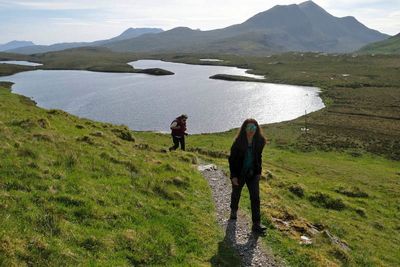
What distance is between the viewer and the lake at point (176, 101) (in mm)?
95625

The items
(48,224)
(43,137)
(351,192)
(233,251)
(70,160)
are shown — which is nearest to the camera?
(48,224)

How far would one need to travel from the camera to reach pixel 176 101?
4737 inches

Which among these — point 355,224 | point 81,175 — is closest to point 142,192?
point 81,175

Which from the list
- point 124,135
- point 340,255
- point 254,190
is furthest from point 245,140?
point 124,135

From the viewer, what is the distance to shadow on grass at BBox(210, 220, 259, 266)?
1342 cm

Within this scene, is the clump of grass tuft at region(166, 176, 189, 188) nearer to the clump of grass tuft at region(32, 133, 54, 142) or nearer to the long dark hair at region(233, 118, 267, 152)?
the long dark hair at region(233, 118, 267, 152)

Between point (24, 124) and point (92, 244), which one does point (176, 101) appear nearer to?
point (24, 124)

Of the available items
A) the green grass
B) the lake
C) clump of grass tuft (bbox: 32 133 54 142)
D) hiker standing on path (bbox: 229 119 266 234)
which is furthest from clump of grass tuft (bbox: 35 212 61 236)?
the lake

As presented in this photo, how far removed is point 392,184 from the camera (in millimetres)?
44781

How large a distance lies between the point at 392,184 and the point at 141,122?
58182 mm

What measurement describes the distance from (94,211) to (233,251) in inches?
196

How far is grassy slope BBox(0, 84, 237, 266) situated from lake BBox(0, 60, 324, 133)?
206 ft

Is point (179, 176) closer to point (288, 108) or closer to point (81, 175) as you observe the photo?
point (81, 175)

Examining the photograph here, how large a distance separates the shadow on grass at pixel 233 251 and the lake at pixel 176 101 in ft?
223
